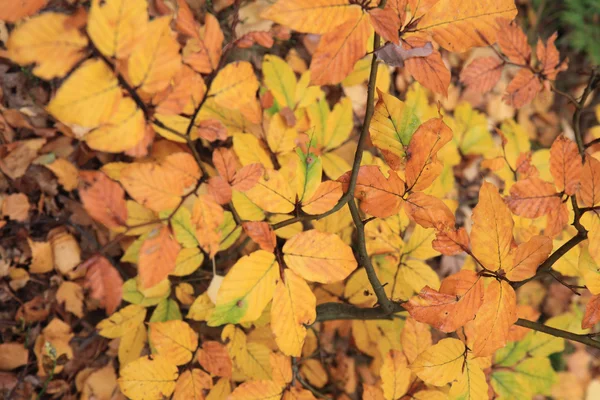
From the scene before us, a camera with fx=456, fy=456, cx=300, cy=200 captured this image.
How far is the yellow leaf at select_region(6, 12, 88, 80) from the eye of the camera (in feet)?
1.28

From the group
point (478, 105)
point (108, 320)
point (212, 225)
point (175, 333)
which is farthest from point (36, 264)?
point (478, 105)

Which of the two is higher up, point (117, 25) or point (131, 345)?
point (117, 25)

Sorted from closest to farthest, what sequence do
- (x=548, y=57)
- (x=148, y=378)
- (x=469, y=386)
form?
1. (x=469, y=386)
2. (x=148, y=378)
3. (x=548, y=57)

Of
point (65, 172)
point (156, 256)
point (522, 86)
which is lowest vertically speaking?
point (65, 172)

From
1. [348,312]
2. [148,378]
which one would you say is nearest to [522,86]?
[348,312]

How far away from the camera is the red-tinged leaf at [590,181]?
0.57 meters

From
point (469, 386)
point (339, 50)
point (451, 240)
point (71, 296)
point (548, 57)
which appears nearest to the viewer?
point (339, 50)

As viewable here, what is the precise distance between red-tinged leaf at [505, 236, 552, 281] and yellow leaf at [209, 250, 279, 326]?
12.5 inches

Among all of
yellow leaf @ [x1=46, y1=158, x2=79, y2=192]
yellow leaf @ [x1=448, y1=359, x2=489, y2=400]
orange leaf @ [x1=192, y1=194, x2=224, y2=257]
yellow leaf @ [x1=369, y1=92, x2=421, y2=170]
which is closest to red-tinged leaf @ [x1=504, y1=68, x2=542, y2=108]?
yellow leaf @ [x1=369, y1=92, x2=421, y2=170]

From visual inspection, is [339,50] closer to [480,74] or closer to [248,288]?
[248,288]

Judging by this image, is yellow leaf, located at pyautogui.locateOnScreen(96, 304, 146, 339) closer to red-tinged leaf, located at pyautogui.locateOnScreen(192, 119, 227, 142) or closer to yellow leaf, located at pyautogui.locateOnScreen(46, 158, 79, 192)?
yellow leaf, located at pyautogui.locateOnScreen(46, 158, 79, 192)

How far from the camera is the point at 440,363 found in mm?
684

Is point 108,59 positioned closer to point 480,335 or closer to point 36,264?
point 480,335

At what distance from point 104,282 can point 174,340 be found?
248mm
